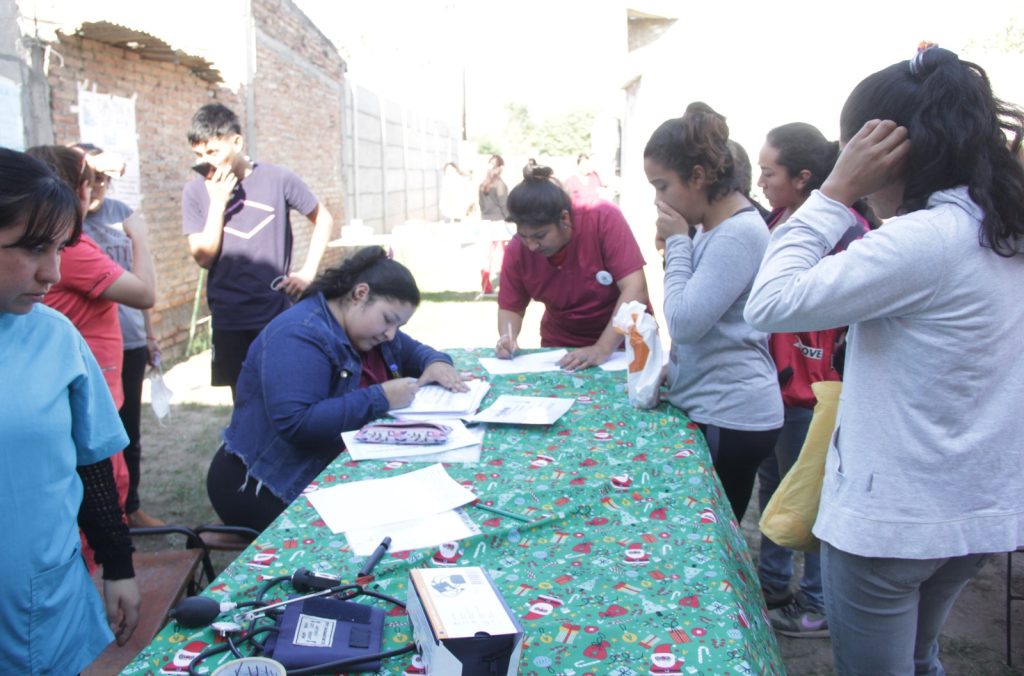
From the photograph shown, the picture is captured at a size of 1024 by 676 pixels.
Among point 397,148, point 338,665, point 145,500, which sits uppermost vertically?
point 397,148

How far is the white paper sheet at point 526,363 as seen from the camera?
9.68 ft

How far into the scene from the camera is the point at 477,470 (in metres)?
1.96

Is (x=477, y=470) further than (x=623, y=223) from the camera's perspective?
No

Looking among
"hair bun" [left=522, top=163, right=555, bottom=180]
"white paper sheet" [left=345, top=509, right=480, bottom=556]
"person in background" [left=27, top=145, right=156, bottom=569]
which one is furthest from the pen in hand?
"white paper sheet" [left=345, top=509, right=480, bottom=556]

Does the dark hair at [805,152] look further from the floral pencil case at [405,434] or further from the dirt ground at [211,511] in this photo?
the dirt ground at [211,511]

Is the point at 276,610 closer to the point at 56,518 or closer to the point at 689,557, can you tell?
the point at 56,518

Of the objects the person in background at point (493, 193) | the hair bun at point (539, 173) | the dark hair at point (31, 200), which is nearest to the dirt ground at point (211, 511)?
the hair bun at point (539, 173)

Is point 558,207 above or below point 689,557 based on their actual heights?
above

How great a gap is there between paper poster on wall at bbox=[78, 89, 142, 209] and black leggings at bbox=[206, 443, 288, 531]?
394cm

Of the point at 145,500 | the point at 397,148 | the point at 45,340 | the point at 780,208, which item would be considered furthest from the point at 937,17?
the point at 45,340

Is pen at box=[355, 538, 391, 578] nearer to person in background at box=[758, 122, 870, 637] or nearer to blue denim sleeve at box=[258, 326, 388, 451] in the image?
blue denim sleeve at box=[258, 326, 388, 451]

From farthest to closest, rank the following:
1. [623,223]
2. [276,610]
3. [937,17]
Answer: [937,17]
[623,223]
[276,610]

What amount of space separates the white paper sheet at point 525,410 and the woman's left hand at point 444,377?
0.15m

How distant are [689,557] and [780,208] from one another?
5.51ft
